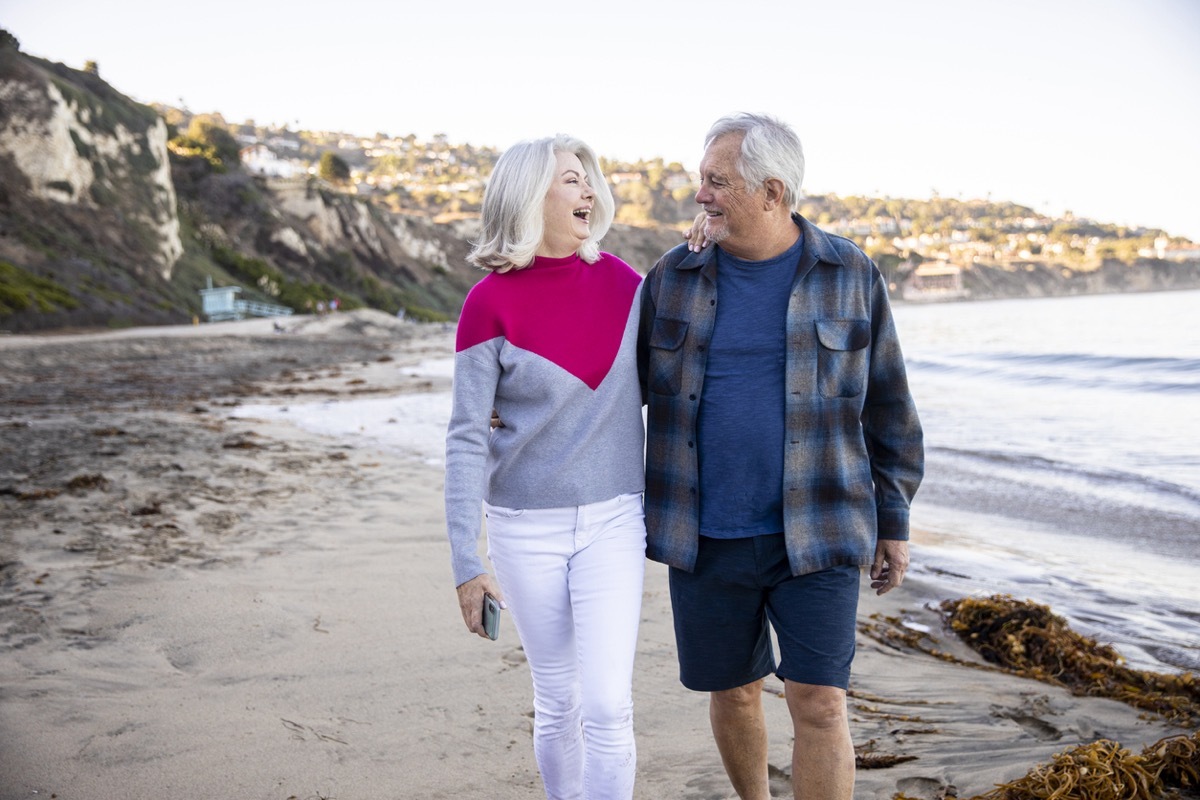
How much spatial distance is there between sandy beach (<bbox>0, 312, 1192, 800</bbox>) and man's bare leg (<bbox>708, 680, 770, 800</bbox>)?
0.37 metres

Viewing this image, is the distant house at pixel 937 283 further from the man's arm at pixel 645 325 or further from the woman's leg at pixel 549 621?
the woman's leg at pixel 549 621

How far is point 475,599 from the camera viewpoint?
2342 mm

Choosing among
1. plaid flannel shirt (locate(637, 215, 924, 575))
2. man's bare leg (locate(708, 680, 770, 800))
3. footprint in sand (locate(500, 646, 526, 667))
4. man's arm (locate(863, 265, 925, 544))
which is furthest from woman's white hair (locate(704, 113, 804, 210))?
footprint in sand (locate(500, 646, 526, 667))

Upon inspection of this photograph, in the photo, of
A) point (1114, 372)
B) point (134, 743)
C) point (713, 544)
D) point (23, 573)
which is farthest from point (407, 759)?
point (1114, 372)

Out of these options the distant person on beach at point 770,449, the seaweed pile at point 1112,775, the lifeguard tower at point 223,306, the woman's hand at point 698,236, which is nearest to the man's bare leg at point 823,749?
the distant person on beach at point 770,449

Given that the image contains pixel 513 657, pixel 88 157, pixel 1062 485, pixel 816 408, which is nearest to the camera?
pixel 816 408

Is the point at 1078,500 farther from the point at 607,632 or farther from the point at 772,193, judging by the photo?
the point at 607,632

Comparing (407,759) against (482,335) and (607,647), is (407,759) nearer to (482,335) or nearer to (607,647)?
(607,647)

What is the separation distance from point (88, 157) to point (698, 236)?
36850 mm

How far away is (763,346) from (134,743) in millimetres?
2489

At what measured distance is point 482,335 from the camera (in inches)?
95.0

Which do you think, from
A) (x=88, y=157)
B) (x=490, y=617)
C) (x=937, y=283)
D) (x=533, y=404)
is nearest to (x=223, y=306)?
(x=88, y=157)

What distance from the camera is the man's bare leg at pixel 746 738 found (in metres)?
2.58

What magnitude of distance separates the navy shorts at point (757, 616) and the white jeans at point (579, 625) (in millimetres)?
214
